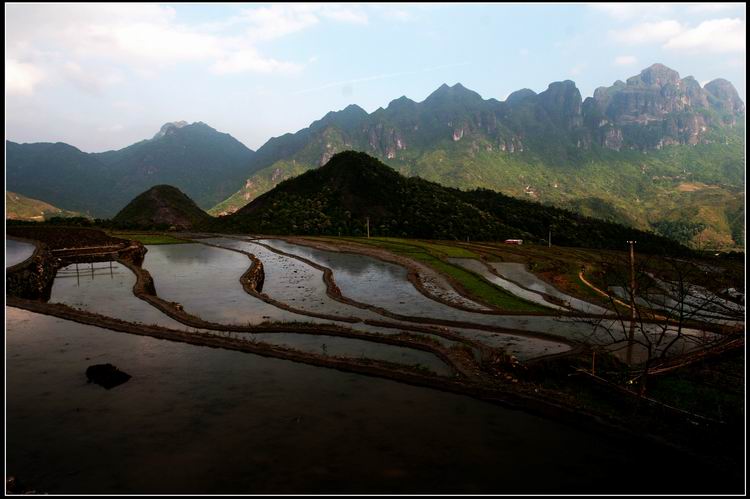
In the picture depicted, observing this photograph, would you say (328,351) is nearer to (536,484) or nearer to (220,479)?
(220,479)

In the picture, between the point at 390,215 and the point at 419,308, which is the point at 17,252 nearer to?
the point at 419,308

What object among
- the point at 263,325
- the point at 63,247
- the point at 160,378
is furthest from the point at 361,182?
the point at 160,378

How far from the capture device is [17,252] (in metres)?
39.1

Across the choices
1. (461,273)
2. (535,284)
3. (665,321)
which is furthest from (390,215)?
(665,321)

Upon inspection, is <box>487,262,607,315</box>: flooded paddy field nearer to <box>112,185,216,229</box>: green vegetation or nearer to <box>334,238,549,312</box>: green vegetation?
<box>334,238,549,312</box>: green vegetation

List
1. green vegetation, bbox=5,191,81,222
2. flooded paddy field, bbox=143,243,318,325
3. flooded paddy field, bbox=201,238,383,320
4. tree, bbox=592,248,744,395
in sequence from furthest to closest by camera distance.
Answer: green vegetation, bbox=5,191,81,222
flooded paddy field, bbox=201,238,383,320
flooded paddy field, bbox=143,243,318,325
tree, bbox=592,248,744,395

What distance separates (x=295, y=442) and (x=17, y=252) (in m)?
40.7

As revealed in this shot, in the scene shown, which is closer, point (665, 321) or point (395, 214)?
point (665, 321)

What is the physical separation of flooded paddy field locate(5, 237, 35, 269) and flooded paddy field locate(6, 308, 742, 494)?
944 inches

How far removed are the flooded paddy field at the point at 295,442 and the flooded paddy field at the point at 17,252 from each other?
24.0 meters

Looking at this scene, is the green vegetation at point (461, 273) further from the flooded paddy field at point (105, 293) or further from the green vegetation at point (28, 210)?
the green vegetation at point (28, 210)

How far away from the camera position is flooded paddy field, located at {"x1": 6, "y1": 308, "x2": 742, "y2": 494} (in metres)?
8.87

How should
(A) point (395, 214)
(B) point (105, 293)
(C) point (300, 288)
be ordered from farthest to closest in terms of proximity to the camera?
(A) point (395, 214), (C) point (300, 288), (B) point (105, 293)

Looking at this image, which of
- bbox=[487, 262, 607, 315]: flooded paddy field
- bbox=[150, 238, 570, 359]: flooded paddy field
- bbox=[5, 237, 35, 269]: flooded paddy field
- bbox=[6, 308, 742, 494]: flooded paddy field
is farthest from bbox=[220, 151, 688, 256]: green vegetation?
bbox=[6, 308, 742, 494]: flooded paddy field
